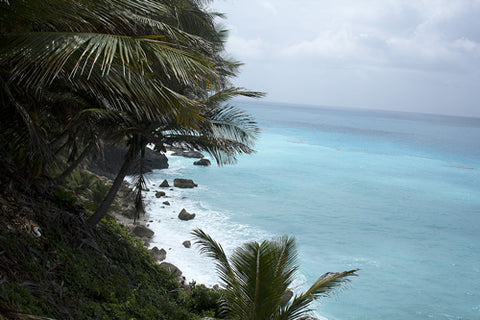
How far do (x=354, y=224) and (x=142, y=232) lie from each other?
40.8ft

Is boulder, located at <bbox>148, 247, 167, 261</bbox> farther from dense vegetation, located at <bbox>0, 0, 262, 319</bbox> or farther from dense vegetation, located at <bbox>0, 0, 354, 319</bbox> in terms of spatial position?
dense vegetation, located at <bbox>0, 0, 354, 319</bbox>

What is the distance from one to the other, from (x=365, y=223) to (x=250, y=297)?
1852 cm

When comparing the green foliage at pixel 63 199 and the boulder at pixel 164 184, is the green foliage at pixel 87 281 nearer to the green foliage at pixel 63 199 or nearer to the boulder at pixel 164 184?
the green foliage at pixel 63 199

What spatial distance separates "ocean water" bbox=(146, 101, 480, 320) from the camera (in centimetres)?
1414

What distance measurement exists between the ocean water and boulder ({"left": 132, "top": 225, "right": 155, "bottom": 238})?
0.39 metres

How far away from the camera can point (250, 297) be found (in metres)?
5.54

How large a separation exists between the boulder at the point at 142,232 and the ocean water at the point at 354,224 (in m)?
0.39

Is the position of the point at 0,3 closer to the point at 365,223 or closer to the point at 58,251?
the point at 58,251

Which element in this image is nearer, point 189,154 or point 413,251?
point 413,251

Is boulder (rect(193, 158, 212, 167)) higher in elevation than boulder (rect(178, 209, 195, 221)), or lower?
higher

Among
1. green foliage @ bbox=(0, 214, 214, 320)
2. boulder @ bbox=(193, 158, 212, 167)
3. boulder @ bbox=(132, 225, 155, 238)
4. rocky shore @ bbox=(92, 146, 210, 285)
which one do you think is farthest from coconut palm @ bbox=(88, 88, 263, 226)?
boulder @ bbox=(193, 158, 212, 167)

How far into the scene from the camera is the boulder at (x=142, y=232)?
1477cm

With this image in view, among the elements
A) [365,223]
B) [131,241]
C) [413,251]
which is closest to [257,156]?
[365,223]

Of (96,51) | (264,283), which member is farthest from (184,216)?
(96,51)
